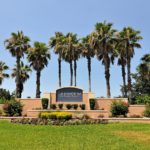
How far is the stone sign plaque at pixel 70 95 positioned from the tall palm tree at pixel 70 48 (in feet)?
43.6

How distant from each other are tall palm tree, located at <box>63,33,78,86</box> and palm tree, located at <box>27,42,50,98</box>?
4.02 m

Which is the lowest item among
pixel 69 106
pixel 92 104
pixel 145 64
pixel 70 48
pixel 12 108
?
pixel 12 108

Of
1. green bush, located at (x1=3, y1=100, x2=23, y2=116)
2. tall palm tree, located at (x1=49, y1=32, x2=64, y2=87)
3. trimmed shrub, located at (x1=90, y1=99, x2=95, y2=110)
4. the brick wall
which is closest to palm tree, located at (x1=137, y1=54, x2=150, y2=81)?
trimmed shrub, located at (x1=90, y1=99, x2=95, y2=110)

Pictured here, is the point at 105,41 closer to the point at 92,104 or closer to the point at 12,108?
the point at 92,104

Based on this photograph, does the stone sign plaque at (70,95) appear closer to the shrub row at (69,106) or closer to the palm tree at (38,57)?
the shrub row at (69,106)

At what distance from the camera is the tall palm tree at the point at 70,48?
194 feet

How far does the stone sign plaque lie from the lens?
154ft

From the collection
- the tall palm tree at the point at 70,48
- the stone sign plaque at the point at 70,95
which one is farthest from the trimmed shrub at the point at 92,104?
the tall palm tree at the point at 70,48

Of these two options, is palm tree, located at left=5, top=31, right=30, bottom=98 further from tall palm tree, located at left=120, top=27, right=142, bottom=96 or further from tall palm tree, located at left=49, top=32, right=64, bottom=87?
tall palm tree, located at left=120, top=27, right=142, bottom=96

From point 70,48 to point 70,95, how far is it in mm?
14141

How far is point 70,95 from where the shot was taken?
47000mm

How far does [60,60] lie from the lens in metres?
61.9

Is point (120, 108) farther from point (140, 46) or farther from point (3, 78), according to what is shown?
point (3, 78)

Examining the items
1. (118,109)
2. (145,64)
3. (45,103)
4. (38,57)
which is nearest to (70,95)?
(45,103)
